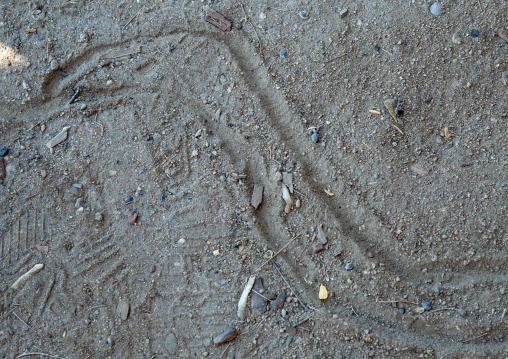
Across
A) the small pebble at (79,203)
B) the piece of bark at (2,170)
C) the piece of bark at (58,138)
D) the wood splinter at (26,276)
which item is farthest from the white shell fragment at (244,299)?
the piece of bark at (2,170)

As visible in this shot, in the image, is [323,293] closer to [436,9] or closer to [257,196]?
[257,196]

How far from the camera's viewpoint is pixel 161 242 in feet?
8.35

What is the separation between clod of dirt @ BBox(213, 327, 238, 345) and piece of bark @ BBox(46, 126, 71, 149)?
1.71 meters

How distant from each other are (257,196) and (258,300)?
→ 0.63 m

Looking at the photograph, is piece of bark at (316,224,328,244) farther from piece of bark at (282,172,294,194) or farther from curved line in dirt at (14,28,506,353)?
piece of bark at (282,172,294,194)

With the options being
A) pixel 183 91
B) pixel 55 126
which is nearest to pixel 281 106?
pixel 183 91

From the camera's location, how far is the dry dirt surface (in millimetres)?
2336

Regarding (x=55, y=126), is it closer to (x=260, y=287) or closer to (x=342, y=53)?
(x=260, y=287)

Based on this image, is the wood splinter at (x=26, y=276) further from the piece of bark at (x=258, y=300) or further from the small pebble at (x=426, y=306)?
the small pebble at (x=426, y=306)

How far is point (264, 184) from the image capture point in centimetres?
254

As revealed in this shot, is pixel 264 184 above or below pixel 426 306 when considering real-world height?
above

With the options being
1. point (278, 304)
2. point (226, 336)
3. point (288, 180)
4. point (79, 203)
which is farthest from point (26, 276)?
point (288, 180)

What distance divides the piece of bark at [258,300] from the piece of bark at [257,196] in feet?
1.57

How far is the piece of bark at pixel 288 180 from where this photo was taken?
2.49 meters
